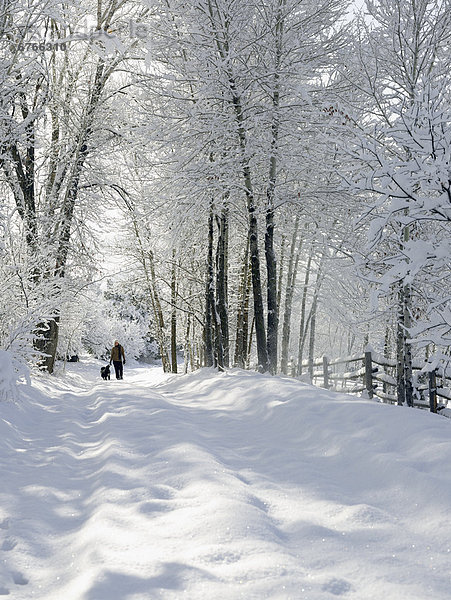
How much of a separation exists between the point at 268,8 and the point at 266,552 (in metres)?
9.77

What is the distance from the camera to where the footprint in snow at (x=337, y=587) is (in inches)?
86.6

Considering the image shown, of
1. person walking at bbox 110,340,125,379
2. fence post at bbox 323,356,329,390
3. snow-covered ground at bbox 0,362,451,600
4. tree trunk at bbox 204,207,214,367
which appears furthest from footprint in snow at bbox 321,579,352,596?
person walking at bbox 110,340,125,379

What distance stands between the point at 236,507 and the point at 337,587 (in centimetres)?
89

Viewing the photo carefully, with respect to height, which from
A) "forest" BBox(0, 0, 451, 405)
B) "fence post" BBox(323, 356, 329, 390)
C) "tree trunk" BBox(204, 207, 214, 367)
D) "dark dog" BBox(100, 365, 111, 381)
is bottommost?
"dark dog" BBox(100, 365, 111, 381)

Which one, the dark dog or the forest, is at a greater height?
the forest

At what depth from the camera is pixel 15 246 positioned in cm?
1027

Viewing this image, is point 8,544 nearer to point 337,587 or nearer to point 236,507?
point 236,507

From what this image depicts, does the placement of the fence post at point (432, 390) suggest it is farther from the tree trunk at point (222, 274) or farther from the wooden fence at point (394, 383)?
the tree trunk at point (222, 274)

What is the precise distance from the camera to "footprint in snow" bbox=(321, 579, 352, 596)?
7.22 feet

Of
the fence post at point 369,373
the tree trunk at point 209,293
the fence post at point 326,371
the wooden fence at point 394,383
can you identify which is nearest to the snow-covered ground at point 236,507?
the wooden fence at point 394,383

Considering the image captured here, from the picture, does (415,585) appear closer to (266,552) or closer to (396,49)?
(266,552)

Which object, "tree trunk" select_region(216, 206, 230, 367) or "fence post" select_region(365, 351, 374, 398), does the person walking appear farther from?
"fence post" select_region(365, 351, 374, 398)

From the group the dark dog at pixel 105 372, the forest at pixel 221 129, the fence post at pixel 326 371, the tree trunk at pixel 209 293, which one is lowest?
the dark dog at pixel 105 372

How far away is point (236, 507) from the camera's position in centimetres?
302
